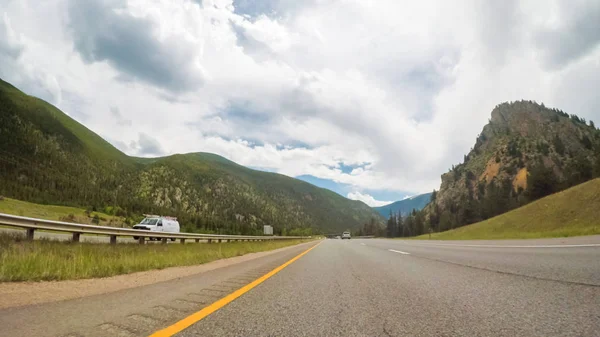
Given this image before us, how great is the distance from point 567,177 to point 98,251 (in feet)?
357

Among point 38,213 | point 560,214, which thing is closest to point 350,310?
point 560,214

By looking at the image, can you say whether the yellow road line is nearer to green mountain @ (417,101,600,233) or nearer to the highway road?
the highway road

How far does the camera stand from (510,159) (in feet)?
511

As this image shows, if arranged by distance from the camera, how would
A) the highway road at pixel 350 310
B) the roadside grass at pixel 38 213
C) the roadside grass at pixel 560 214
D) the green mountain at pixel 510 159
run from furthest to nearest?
the green mountain at pixel 510 159 → the roadside grass at pixel 38 213 → the roadside grass at pixel 560 214 → the highway road at pixel 350 310

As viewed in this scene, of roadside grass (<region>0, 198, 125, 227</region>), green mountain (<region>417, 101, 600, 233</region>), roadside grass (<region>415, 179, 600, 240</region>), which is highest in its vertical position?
green mountain (<region>417, 101, 600, 233</region>)

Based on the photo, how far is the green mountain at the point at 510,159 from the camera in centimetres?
11500

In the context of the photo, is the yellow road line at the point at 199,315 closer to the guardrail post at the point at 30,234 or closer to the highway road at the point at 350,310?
the highway road at the point at 350,310

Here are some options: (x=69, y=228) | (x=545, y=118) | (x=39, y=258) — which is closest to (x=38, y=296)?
(x=39, y=258)

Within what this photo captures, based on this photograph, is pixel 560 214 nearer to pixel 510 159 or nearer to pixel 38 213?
pixel 38 213

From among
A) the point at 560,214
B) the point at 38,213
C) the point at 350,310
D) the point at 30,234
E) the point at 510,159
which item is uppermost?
the point at 510,159

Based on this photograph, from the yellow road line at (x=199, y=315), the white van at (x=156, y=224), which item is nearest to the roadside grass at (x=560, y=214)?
the yellow road line at (x=199, y=315)

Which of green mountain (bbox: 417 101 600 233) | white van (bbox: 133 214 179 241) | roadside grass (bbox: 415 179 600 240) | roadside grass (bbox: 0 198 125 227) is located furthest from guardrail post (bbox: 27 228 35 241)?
green mountain (bbox: 417 101 600 233)

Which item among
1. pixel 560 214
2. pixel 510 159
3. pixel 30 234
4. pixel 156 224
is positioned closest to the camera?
pixel 30 234

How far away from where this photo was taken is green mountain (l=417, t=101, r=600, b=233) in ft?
377
